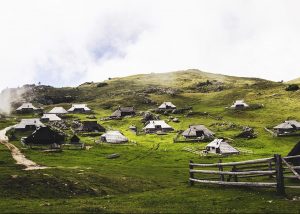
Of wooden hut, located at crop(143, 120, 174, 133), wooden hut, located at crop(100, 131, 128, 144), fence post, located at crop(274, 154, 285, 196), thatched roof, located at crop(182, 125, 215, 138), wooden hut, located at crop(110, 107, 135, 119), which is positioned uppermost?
wooden hut, located at crop(110, 107, 135, 119)

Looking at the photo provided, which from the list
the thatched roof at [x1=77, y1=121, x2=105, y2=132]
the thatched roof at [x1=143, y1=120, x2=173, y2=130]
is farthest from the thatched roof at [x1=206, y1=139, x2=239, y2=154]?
the thatched roof at [x1=77, y1=121, x2=105, y2=132]

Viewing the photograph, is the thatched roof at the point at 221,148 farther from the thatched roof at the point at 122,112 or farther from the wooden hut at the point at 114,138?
the thatched roof at the point at 122,112

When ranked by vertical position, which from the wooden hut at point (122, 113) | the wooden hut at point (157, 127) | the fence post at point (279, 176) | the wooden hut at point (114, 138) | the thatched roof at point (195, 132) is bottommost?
the fence post at point (279, 176)

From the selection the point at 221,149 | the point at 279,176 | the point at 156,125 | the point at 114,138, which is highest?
the point at 156,125

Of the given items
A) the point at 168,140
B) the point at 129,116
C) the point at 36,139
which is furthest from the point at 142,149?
the point at 129,116

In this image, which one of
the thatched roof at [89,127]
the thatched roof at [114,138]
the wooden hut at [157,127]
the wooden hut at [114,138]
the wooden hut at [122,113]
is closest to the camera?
the wooden hut at [114,138]

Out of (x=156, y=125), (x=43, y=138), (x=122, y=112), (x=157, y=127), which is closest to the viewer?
(x=43, y=138)

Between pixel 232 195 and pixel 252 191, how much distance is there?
1.93 metres

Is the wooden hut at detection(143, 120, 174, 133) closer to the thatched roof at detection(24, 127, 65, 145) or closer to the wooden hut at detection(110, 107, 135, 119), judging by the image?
the wooden hut at detection(110, 107, 135, 119)

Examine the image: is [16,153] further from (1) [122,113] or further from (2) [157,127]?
(1) [122,113]

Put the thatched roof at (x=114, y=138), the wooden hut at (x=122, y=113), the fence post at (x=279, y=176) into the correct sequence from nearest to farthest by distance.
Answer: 1. the fence post at (x=279, y=176)
2. the thatched roof at (x=114, y=138)
3. the wooden hut at (x=122, y=113)

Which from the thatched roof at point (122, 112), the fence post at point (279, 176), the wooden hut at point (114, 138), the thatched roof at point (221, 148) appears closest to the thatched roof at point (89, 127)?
the wooden hut at point (114, 138)

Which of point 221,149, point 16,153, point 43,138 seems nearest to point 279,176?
point 16,153

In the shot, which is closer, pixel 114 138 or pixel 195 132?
pixel 114 138
